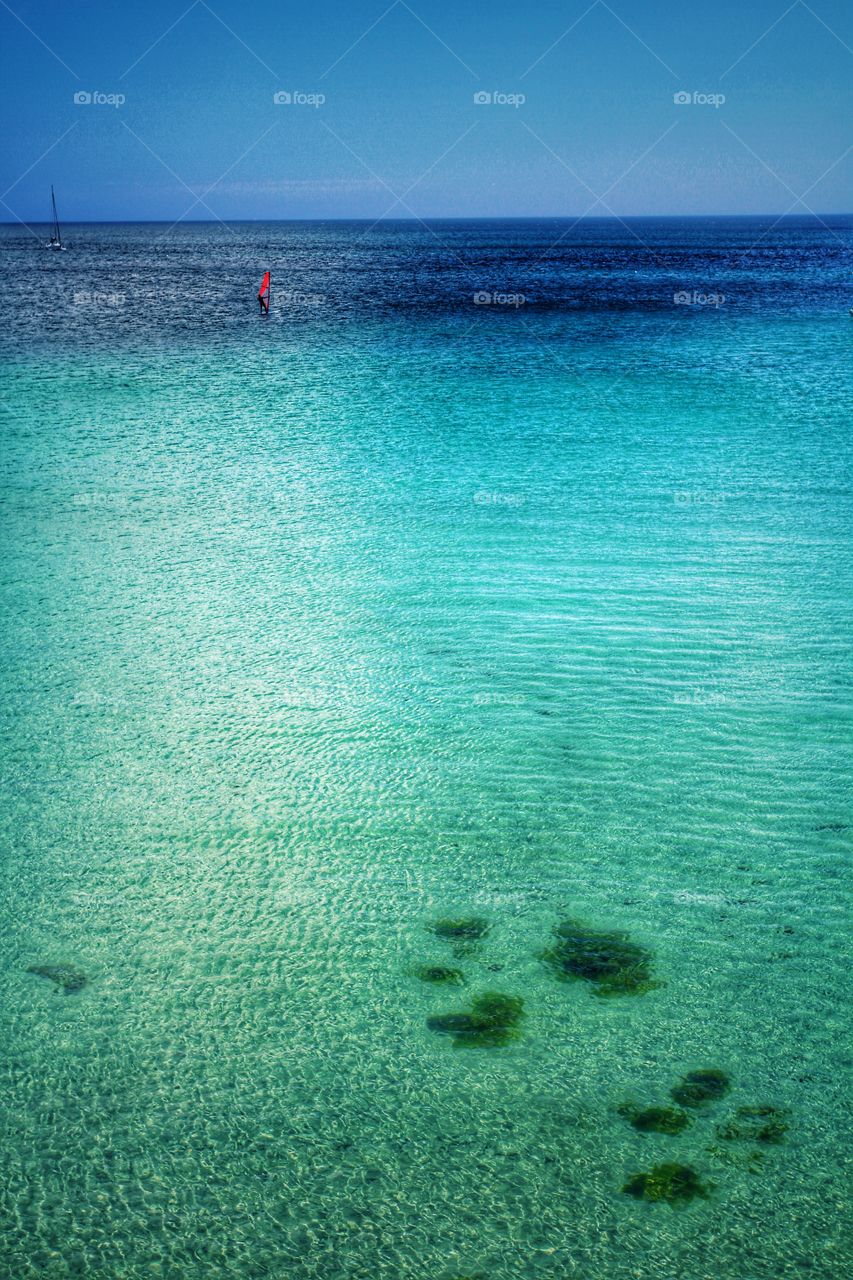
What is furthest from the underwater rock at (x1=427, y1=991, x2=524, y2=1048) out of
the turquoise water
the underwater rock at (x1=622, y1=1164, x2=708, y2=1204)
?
the underwater rock at (x1=622, y1=1164, x2=708, y2=1204)

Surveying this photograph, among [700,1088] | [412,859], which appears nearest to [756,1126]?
[700,1088]

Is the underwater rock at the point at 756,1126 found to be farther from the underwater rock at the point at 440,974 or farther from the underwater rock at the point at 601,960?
the underwater rock at the point at 440,974

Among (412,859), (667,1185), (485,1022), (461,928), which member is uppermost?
(412,859)

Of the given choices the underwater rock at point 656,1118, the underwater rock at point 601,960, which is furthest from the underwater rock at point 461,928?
the underwater rock at point 656,1118

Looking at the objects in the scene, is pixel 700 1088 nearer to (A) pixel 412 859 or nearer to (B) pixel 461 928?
(B) pixel 461 928

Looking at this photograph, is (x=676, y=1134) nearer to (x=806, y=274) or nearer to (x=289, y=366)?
(x=289, y=366)

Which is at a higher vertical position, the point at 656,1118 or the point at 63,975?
the point at 63,975

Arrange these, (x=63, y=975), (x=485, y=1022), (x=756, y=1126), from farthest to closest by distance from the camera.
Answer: (x=63, y=975)
(x=485, y=1022)
(x=756, y=1126)
